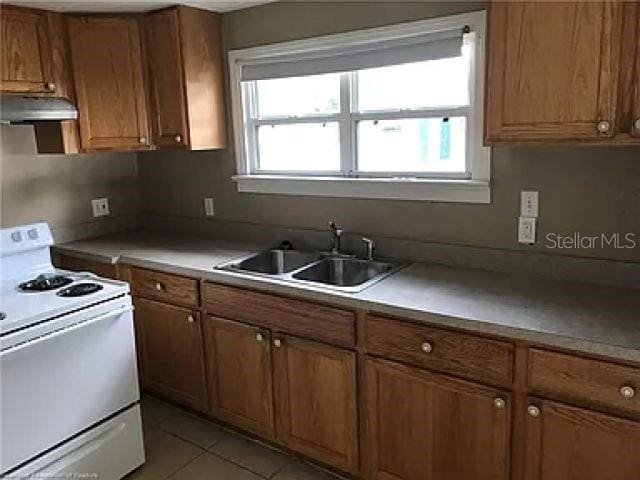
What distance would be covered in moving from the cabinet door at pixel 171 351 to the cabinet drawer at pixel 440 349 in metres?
1.02

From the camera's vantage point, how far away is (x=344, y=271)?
259 centimetres

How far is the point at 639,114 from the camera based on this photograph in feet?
5.27

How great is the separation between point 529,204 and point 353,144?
0.91 metres

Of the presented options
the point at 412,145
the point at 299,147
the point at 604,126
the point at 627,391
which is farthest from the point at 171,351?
the point at 604,126

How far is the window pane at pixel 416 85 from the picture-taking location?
91.1 inches

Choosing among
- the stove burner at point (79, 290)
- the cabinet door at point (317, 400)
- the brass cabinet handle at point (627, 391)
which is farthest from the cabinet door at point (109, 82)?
the brass cabinet handle at point (627, 391)

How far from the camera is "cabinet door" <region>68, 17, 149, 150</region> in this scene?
2762 millimetres

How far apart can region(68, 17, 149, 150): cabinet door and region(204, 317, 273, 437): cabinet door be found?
1.20 metres

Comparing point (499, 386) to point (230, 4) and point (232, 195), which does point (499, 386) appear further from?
point (230, 4)

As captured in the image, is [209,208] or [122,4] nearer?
[122,4]

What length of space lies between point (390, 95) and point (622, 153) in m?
1.03

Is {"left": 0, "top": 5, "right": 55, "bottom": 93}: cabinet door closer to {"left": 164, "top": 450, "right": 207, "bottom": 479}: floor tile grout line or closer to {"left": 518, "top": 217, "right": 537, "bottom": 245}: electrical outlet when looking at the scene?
{"left": 164, "top": 450, "right": 207, "bottom": 479}: floor tile grout line

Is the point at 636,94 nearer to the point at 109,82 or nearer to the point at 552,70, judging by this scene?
the point at 552,70

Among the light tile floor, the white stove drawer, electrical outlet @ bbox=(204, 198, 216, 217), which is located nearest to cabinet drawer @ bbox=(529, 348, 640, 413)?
the light tile floor
